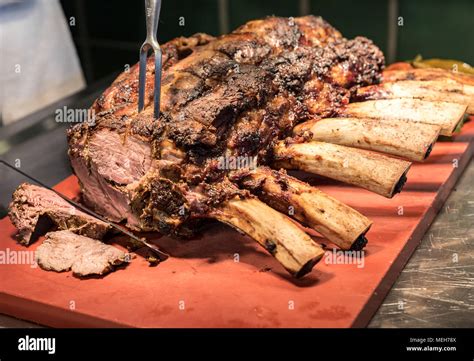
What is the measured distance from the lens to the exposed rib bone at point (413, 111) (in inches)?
183

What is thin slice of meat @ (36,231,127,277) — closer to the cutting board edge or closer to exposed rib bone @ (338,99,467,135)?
the cutting board edge

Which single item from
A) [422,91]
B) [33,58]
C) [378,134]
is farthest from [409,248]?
[33,58]

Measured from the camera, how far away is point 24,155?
5398mm

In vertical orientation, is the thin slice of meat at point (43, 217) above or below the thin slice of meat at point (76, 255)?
above

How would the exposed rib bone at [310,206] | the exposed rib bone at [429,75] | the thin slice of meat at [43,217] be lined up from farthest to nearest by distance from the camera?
the exposed rib bone at [429,75]
the thin slice of meat at [43,217]
the exposed rib bone at [310,206]

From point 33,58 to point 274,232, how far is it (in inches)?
132

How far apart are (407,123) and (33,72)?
3297 mm

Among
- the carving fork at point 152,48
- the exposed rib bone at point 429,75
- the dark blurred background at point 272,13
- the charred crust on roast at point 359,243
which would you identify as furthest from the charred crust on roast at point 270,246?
the dark blurred background at point 272,13

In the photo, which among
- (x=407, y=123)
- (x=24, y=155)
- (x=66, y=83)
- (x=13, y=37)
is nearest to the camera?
(x=407, y=123)

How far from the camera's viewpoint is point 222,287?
3861 millimetres

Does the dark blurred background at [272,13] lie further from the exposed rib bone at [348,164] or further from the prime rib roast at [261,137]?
the exposed rib bone at [348,164]

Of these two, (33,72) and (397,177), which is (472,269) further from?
(33,72)

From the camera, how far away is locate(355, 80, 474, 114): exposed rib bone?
5023 millimetres

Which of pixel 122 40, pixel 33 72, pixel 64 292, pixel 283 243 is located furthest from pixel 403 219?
pixel 122 40
